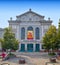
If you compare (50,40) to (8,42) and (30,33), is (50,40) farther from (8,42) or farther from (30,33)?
(30,33)

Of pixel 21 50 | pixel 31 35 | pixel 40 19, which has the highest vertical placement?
pixel 40 19

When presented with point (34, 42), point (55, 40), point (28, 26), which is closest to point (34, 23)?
point (28, 26)

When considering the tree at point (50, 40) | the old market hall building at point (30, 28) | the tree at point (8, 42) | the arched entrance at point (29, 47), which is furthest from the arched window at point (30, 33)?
the tree at point (8, 42)

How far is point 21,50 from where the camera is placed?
173 ft

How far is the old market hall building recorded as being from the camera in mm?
53281

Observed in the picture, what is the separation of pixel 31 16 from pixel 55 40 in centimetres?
1647

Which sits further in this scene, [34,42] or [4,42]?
[34,42]

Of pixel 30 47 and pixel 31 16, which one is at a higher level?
pixel 31 16

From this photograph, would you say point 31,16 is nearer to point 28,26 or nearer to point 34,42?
point 28,26

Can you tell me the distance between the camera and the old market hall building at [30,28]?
5328 centimetres

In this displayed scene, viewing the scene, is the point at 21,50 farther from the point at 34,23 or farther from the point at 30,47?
the point at 34,23

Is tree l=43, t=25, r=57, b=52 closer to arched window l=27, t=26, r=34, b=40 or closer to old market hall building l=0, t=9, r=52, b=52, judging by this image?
old market hall building l=0, t=9, r=52, b=52

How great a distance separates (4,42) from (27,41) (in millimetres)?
16052

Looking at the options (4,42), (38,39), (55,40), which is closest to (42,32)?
(38,39)
